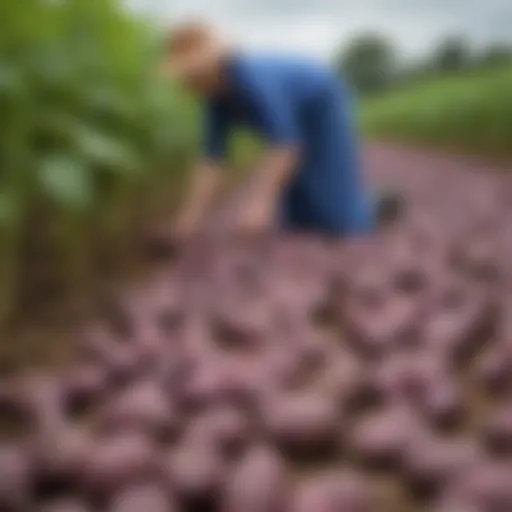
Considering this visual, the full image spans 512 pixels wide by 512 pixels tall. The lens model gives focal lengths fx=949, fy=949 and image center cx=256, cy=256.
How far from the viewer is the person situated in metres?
0.99

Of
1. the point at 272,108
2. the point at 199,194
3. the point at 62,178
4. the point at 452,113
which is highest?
the point at 452,113

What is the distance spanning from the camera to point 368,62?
3.58 feet

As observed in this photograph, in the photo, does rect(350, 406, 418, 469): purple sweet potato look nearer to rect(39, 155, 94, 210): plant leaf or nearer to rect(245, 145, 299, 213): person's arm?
rect(39, 155, 94, 210): plant leaf

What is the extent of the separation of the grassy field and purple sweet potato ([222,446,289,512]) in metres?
0.91

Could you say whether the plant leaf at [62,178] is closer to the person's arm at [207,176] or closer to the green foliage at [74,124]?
the green foliage at [74,124]

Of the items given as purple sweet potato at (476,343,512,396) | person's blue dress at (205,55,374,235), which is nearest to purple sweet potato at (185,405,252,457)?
purple sweet potato at (476,343,512,396)

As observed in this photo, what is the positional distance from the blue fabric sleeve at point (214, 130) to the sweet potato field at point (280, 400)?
350 millimetres

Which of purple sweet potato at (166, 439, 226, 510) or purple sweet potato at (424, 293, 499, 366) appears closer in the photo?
purple sweet potato at (166, 439, 226, 510)

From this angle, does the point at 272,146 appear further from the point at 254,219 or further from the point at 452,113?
the point at 452,113

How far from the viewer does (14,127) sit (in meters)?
0.62

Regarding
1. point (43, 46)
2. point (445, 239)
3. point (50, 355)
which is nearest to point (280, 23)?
point (445, 239)

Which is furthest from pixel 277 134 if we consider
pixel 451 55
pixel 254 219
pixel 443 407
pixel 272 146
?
pixel 443 407

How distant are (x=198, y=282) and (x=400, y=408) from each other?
0.35 m

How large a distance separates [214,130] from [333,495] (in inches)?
30.7
